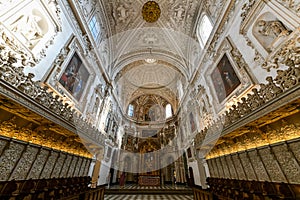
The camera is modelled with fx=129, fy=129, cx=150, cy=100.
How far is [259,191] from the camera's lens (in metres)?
3.05

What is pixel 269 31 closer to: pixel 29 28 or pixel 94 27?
pixel 29 28

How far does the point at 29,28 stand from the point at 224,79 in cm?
775

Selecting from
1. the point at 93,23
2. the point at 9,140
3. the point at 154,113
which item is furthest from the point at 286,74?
the point at 154,113

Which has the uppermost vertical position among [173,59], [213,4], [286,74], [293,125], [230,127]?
[173,59]

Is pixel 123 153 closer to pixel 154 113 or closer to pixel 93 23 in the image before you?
pixel 154 113

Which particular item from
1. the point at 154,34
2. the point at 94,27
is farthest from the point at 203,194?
the point at 154,34

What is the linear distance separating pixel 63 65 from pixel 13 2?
2.25 meters

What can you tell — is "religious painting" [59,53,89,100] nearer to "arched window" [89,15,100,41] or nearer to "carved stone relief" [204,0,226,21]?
"arched window" [89,15,100,41]

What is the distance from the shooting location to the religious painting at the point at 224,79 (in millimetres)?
5500

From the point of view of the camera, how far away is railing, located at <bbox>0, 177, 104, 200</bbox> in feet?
9.43

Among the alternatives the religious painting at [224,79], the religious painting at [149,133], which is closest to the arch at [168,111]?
the religious painting at [149,133]

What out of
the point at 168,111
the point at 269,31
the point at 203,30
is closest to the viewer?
the point at 269,31

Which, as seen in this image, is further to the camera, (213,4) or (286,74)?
(213,4)

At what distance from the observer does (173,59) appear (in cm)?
1236
